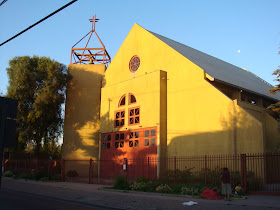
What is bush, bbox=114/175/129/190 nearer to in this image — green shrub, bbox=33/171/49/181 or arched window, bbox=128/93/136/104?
green shrub, bbox=33/171/49/181

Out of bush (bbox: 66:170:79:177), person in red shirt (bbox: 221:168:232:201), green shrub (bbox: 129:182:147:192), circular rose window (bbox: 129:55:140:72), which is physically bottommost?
bush (bbox: 66:170:79:177)

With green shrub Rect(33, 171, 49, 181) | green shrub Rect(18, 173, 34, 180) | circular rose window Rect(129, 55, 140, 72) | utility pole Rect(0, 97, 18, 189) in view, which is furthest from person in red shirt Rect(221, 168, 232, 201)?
green shrub Rect(18, 173, 34, 180)

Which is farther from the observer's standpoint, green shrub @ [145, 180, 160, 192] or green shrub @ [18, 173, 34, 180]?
green shrub @ [18, 173, 34, 180]

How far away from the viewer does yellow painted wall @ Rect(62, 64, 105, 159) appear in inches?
1176

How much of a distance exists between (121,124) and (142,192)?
33.9ft

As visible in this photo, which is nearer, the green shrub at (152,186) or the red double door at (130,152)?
the green shrub at (152,186)

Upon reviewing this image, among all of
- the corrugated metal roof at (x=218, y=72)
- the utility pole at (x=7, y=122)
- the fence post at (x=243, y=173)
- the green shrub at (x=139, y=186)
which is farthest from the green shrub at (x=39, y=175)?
the utility pole at (x=7, y=122)

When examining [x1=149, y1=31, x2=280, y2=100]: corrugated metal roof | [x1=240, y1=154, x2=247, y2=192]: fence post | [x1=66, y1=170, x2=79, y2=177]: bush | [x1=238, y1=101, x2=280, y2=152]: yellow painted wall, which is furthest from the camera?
[x1=66, y1=170, x2=79, y2=177]: bush

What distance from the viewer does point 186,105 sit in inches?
867

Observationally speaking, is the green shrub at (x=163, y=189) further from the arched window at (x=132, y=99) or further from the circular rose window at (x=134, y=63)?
the circular rose window at (x=134, y=63)

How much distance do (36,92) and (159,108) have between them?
1332 centimetres

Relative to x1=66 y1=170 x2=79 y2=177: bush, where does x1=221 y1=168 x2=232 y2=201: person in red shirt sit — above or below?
above

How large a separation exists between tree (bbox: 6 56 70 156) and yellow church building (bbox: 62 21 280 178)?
1890 mm

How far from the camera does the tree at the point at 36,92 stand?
28.8 meters
